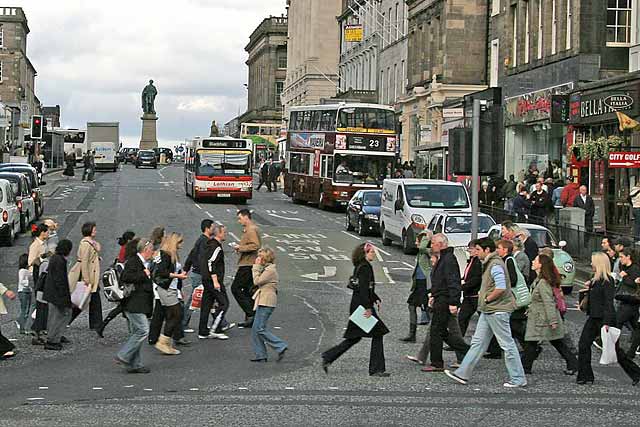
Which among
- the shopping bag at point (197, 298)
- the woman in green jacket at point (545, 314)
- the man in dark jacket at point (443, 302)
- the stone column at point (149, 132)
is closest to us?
the woman in green jacket at point (545, 314)

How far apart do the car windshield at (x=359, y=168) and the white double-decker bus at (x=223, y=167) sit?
4.37m

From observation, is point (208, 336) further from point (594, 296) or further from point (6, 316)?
point (594, 296)

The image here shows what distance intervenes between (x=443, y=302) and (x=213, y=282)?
375cm

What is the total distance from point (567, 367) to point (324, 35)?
98.1 m

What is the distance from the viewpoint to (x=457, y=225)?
97.2ft

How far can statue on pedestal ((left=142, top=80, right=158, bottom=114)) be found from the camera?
4993 inches

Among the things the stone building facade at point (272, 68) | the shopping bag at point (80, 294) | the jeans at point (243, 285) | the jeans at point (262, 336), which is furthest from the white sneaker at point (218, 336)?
the stone building facade at point (272, 68)

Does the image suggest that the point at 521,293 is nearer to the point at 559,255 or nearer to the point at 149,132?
the point at 559,255

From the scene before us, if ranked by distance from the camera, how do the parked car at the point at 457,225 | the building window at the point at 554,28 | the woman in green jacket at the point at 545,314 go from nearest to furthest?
the woman in green jacket at the point at 545,314 < the parked car at the point at 457,225 < the building window at the point at 554,28

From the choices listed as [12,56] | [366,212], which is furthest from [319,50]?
[366,212]

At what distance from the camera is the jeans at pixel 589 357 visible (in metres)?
14.1

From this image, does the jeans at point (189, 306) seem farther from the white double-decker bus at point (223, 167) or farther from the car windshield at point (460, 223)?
the white double-decker bus at point (223, 167)

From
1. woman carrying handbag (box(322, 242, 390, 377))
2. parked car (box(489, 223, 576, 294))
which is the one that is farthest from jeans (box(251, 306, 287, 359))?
parked car (box(489, 223, 576, 294))

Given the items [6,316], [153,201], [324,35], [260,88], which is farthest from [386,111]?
[260,88]
